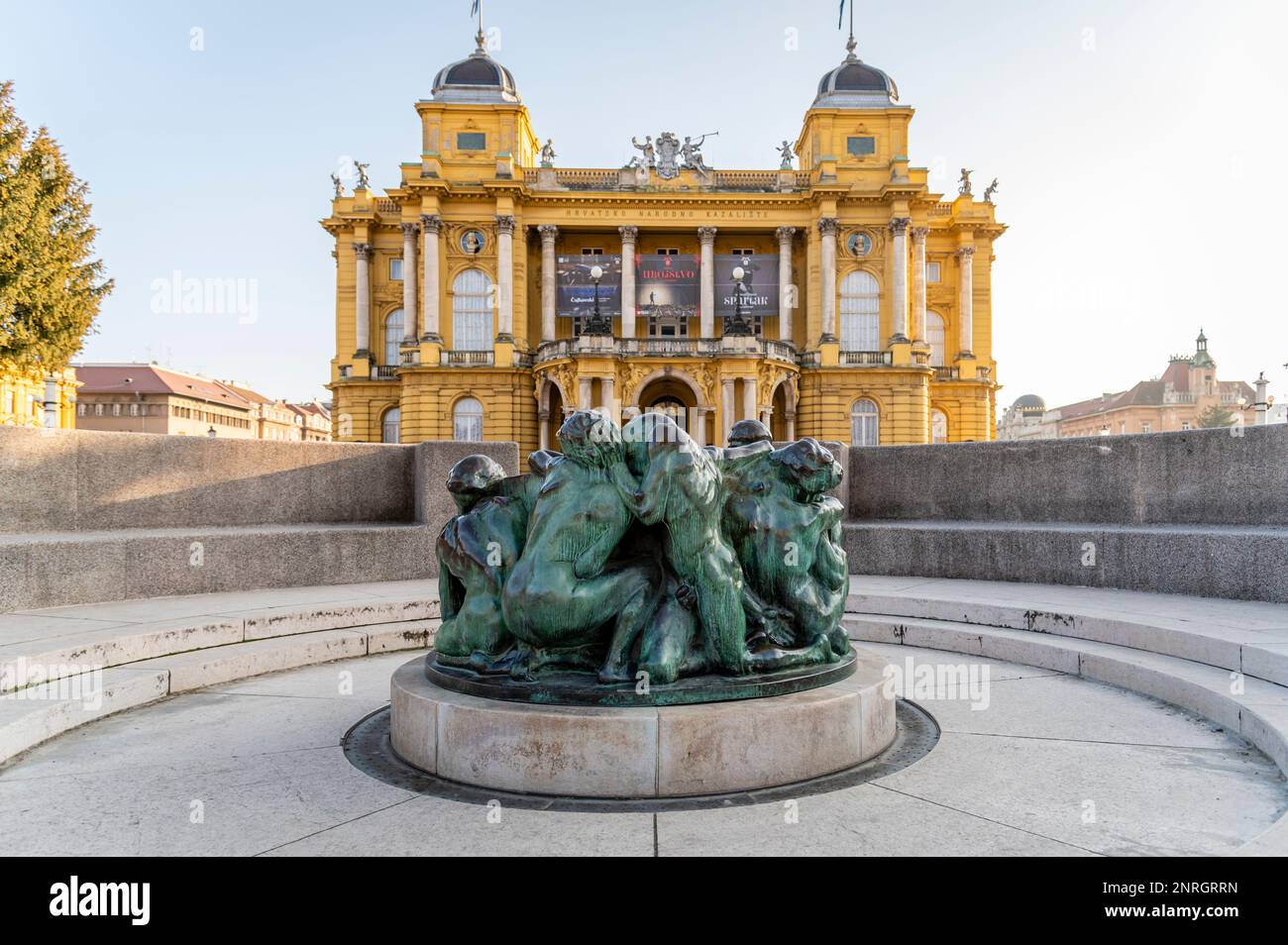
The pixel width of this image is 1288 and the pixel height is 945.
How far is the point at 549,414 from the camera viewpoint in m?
42.0

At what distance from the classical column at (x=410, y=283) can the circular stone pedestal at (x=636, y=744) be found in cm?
4136

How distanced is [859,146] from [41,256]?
39699 millimetres

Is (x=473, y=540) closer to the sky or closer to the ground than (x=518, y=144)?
closer to the ground

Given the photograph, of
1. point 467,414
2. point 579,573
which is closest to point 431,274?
point 467,414

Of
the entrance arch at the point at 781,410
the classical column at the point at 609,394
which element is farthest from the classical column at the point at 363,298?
the entrance arch at the point at 781,410

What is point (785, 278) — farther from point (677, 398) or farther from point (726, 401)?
point (726, 401)

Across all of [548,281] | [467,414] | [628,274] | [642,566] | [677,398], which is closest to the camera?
[642,566]

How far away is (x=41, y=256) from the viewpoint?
23.8 metres

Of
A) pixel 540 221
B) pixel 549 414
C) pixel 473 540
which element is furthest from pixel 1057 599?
pixel 540 221
